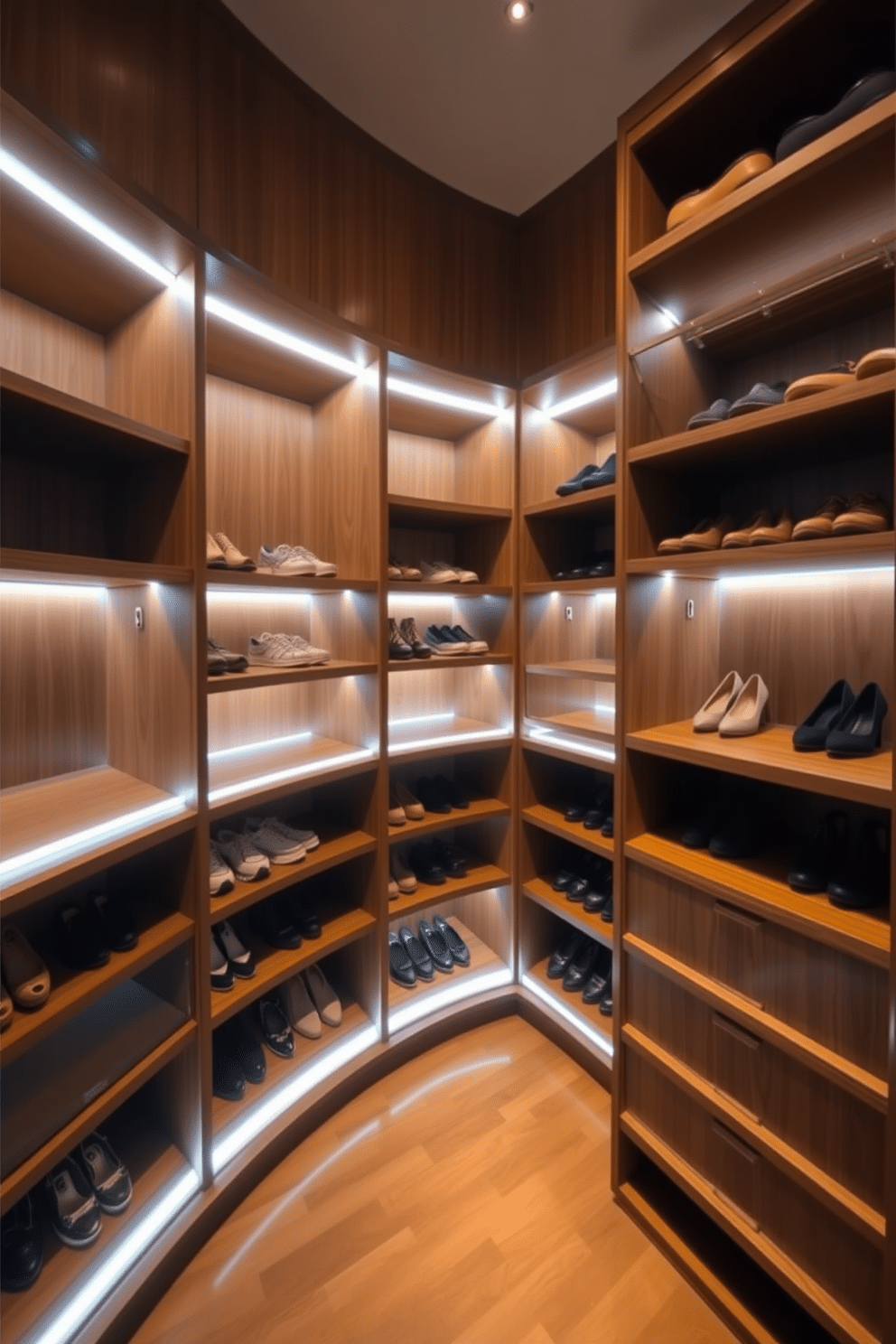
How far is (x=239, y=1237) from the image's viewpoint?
4.62ft

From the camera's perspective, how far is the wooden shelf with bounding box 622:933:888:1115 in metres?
1.01

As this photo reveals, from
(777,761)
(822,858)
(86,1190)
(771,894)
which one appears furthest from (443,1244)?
(777,761)

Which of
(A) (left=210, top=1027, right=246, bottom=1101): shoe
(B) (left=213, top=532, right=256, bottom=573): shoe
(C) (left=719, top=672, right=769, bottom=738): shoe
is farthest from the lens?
(A) (left=210, top=1027, right=246, bottom=1101): shoe

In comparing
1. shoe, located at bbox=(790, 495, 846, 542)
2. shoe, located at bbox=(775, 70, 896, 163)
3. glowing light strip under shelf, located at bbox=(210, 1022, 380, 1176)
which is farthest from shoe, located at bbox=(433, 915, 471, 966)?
shoe, located at bbox=(775, 70, 896, 163)

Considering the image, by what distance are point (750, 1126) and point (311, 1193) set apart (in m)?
1.14

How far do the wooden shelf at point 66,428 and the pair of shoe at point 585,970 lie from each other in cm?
213

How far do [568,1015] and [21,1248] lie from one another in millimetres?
1574

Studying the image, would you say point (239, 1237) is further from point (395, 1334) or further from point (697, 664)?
point (697, 664)

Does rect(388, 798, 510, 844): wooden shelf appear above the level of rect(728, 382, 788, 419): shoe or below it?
below

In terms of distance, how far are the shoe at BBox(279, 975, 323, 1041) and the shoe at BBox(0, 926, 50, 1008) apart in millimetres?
965

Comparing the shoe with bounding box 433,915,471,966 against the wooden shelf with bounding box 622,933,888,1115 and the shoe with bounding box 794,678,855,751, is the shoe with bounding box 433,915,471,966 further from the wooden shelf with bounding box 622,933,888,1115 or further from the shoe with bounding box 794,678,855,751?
the shoe with bounding box 794,678,855,751

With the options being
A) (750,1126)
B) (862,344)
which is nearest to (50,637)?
(750,1126)

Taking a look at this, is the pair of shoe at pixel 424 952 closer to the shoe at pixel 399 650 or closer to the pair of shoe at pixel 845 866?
the shoe at pixel 399 650

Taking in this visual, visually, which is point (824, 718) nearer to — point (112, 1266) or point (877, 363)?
point (877, 363)
